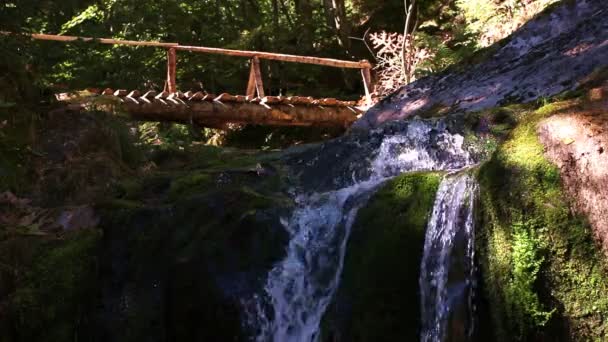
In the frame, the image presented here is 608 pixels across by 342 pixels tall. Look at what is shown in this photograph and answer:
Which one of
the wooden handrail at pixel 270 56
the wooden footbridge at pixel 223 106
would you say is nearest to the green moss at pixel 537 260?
the wooden footbridge at pixel 223 106

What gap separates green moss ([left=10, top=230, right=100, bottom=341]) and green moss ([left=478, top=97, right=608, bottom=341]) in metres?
3.28

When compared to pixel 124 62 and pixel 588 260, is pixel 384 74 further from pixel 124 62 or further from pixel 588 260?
pixel 588 260

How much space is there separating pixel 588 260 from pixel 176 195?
4126 millimetres

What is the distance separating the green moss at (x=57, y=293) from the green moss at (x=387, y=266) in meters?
2.04

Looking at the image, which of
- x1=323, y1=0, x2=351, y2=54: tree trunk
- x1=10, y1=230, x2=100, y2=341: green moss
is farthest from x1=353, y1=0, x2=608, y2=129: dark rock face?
x1=323, y1=0, x2=351, y2=54: tree trunk

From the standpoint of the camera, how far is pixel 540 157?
393 centimetres

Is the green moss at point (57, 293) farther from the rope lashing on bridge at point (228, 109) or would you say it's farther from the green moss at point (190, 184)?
the rope lashing on bridge at point (228, 109)

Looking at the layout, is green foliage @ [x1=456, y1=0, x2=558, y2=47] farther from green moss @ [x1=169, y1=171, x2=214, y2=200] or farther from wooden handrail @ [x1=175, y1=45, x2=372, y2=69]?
green moss @ [x1=169, y1=171, x2=214, y2=200]

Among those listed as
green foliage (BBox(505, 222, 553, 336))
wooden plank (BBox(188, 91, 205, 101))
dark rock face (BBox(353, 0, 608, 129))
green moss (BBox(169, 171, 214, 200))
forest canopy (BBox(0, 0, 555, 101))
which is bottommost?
Result: green foliage (BBox(505, 222, 553, 336))

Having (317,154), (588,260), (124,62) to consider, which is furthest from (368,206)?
(124,62)

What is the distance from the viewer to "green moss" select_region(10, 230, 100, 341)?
17.1 ft

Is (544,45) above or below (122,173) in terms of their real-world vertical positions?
above

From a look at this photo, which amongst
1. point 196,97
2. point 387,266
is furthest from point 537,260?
point 196,97

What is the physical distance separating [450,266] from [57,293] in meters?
3.15
